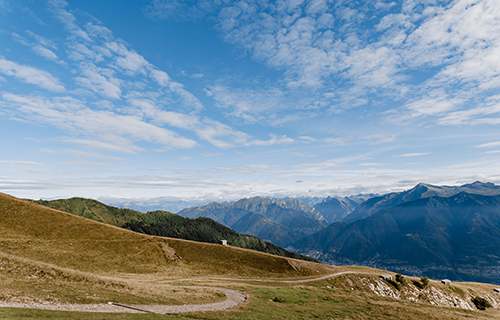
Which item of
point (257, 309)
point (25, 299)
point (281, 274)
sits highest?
point (25, 299)

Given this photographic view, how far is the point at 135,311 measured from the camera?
30.1 meters

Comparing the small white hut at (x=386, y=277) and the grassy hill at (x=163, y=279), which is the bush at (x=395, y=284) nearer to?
the grassy hill at (x=163, y=279)

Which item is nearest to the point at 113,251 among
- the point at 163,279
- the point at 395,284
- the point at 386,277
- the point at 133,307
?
the point at 163,279

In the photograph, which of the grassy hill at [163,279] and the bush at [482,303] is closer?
the grassy hill at [163,279]

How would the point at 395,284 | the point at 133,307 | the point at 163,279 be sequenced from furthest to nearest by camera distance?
the point at 395,284 → the point at 163,279 → the point at 133,307

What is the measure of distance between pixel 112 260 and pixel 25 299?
166 feet

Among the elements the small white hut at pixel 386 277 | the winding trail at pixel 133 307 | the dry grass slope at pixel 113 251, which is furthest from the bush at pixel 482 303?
the winding trail at pixel 133 307

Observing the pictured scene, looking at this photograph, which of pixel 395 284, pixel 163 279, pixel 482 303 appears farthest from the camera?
pixel 482 303

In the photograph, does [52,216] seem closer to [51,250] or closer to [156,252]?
[51,250]

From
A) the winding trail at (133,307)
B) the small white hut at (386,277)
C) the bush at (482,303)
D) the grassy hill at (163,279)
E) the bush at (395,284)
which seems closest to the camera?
the winding trail at (133,307)

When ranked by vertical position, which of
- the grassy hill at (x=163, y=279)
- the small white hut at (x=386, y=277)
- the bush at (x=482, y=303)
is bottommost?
the bush at (x=482, y=303)

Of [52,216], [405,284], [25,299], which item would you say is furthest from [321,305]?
[52,216]

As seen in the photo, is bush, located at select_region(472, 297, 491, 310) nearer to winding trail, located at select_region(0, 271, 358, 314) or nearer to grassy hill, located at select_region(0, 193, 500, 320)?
grassy hill, located at select_region(0, 193, 500, 320)

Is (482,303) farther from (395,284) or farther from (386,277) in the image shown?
(386,277)
